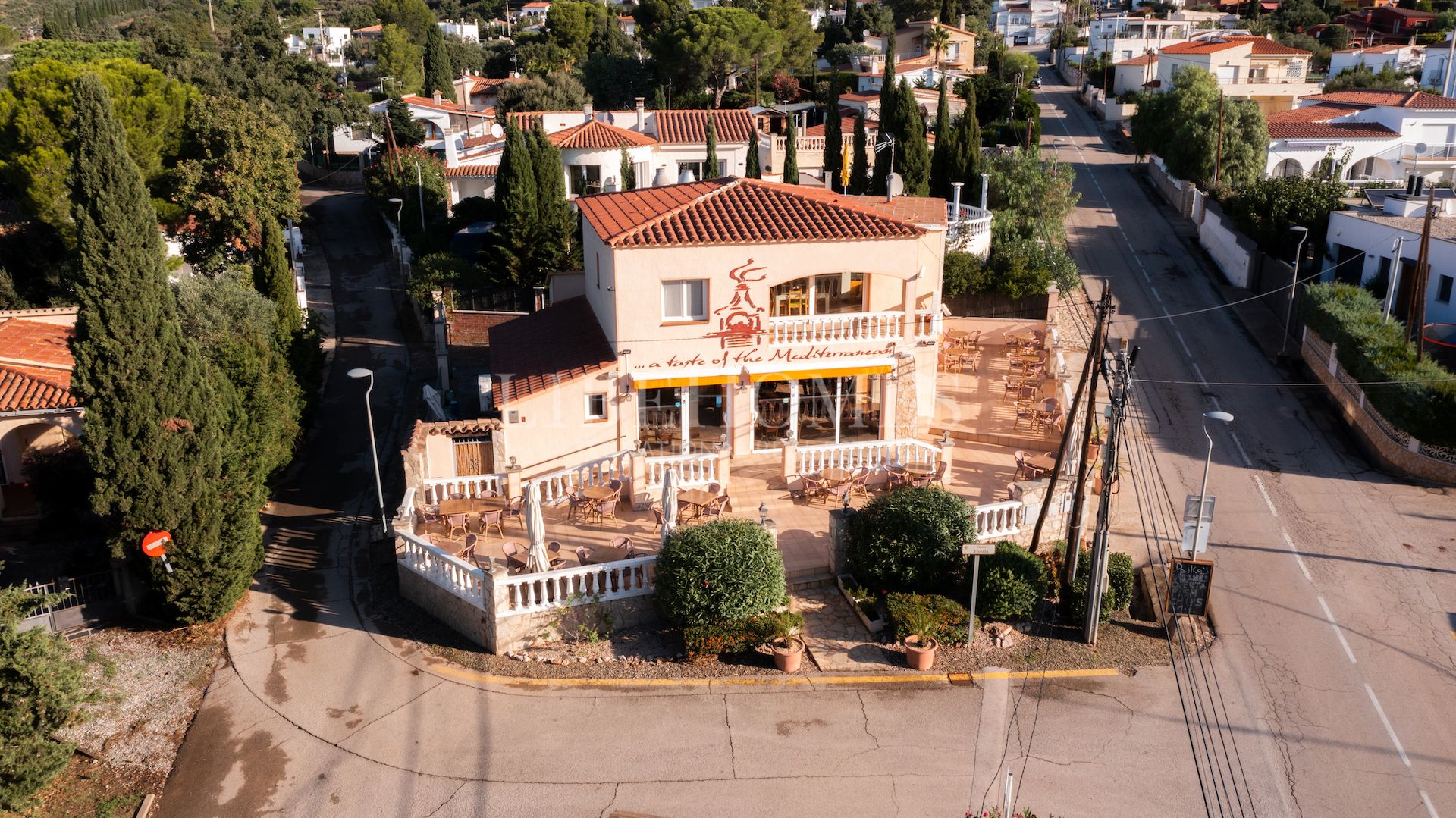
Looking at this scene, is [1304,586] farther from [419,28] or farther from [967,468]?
[419,28]

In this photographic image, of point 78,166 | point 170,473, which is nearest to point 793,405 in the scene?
point 170,473

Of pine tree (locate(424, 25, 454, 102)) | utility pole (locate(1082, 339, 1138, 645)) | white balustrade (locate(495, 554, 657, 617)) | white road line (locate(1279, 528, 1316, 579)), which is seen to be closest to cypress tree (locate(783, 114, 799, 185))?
white road line (locate(1279, 528, 1316, 579))

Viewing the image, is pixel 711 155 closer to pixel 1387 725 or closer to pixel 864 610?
pixel 864 610

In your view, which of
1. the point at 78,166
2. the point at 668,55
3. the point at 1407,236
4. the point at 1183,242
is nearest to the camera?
the point at 78,166

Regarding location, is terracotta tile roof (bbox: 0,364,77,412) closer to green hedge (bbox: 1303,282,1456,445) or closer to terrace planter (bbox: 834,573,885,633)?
terrace planter (bbox: 834,573,885,633)

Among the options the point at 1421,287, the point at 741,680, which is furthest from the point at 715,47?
the point at 741,680

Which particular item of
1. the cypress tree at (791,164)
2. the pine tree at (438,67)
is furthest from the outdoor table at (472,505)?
the pine tree at (438,67)
